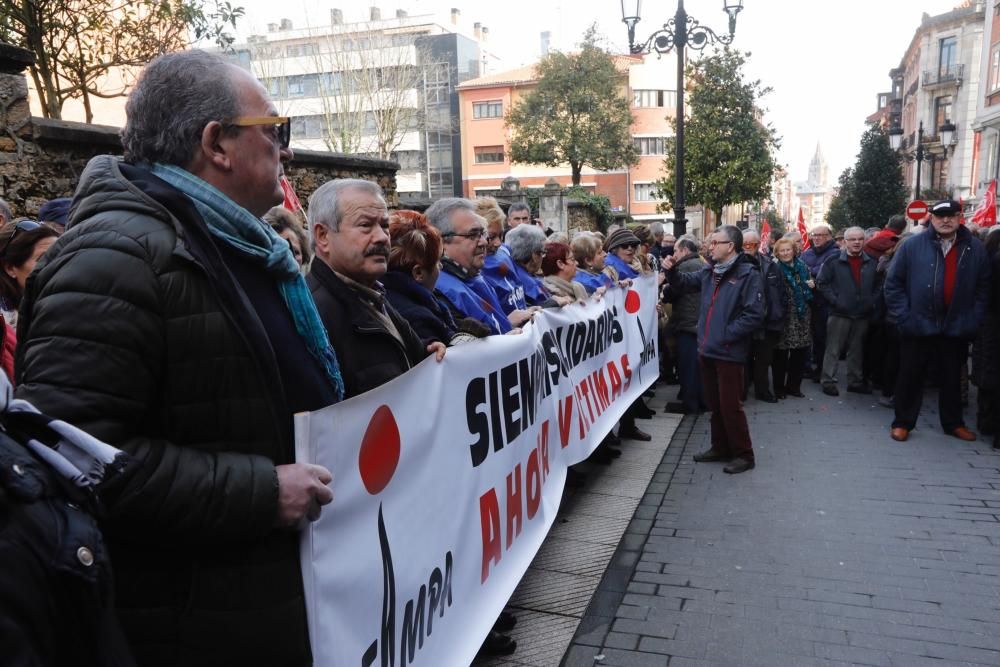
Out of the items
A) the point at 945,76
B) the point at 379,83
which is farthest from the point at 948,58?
the point at 379,83

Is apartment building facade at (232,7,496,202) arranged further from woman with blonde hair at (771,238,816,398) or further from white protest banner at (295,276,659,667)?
white protest banner at (295,276,659,667)

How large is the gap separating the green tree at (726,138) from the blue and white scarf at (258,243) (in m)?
33.8

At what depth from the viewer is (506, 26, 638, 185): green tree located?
148ft

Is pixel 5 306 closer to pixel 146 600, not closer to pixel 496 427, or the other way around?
pixel 496 427

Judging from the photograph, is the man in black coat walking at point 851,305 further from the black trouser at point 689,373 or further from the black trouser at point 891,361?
the black trouser at point 689,373

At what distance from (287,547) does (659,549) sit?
11.0ft

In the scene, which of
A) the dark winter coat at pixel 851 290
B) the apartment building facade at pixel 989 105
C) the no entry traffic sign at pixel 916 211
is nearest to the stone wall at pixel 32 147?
the dark winter coat at pixel 851 290

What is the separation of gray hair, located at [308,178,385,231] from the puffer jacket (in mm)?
1093

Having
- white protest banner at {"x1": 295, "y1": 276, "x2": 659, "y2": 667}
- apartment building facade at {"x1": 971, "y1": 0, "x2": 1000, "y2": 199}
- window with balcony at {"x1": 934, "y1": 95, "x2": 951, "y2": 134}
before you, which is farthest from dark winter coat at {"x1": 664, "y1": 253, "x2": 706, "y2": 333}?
window with balcony at {"x1": 934, "y1": 95, "x2": 951, "y2": 134}

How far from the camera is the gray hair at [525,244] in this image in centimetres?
564

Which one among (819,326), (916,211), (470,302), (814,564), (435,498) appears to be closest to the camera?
(435,498)

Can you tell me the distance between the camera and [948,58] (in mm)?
57312

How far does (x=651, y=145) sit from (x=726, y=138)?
76.3 feet

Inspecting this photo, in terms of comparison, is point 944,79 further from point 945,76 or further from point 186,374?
point 186,374
